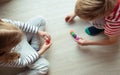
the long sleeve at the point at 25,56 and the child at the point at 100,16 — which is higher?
the child at the point at 100,16

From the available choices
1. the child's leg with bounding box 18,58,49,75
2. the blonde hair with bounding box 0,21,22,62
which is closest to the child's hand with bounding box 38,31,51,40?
the child's leg with bounding box 18,58,49,75

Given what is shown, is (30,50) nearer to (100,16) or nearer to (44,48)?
(44,48)

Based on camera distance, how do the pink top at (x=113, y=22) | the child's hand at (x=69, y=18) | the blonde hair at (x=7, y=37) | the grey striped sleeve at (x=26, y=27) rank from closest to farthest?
the blonde hair at (x=7, y=37)
the pink top at (x=113, y=22)
the grey striped sleeve at (x=26, y=27)
the child's hand at (x=69, y=18)

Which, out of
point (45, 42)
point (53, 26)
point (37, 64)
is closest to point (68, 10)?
point (53, 26)

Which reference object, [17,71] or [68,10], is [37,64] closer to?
[17,71]

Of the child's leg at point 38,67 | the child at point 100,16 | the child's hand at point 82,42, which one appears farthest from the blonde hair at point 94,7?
the child's leg at point 38,67

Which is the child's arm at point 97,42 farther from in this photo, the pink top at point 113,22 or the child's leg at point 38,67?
the child's leg at point 38,67

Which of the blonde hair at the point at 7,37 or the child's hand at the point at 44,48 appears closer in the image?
the blonde hair at the point at 7,37

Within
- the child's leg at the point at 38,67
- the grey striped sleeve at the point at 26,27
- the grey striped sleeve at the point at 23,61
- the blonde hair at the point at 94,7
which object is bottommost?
the child's leg at the point at 38,67

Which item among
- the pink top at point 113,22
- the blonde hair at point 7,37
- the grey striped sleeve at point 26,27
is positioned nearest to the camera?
the blonde hair at point 7,37

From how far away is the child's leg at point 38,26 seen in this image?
138 cm

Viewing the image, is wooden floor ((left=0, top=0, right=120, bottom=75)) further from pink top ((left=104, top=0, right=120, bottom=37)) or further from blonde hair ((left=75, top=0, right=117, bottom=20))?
blonde hair ((left=75, top=0, right=117, bottom=20))

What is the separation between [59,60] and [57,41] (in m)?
0.10

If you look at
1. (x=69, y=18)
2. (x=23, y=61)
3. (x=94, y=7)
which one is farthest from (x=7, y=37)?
(x=69, y=18)
